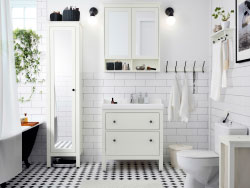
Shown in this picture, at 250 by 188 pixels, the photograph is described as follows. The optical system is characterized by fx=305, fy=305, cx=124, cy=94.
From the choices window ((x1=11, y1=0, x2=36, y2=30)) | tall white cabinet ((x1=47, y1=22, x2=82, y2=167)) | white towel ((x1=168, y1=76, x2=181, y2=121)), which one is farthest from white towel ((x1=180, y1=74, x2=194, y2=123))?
window ((x1=11, y1=0, x2=36, y2=30))

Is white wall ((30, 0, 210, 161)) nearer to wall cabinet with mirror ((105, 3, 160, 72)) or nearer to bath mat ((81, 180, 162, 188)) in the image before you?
wall cabinet with mirror ((105, 3, 160, 72))

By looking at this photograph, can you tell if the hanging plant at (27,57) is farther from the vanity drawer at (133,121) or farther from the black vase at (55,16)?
the vanity drawer at (133,121)

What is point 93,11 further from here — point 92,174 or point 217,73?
point 92,174

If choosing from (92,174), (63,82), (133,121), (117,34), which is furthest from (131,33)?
(92,174)

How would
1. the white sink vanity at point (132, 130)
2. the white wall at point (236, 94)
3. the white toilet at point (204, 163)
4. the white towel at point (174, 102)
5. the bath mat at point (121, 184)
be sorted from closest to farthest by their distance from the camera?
the white toilet at point (204, 163) < the white wall at point (236, 94) < the bath mat at point (121, 184) < the white sink vanity at point (132, 130) < the white towel at point (174, 102)

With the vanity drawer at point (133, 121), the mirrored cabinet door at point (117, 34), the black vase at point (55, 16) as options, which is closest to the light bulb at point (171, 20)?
the mirrored cabinet door at point (117, 34)

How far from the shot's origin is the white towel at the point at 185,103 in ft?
15.5

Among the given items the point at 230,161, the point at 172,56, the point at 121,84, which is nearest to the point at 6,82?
the point at 121,84

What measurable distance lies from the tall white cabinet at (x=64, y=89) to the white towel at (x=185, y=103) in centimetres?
161

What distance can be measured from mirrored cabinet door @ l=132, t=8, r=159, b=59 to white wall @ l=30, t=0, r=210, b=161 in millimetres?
198

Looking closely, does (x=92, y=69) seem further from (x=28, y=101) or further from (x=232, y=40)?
(x=232, y=40)

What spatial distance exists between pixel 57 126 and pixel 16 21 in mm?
1968

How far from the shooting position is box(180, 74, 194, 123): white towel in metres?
4.72

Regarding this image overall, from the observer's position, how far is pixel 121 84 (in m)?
5.04
